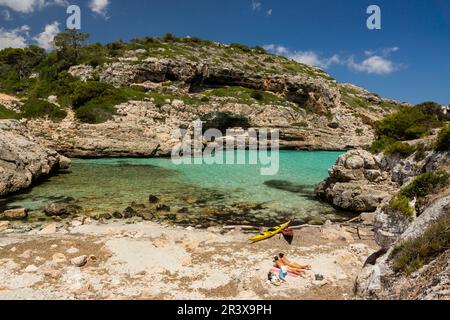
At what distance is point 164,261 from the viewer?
1258 centimetres

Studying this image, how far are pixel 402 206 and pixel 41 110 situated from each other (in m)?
47.5

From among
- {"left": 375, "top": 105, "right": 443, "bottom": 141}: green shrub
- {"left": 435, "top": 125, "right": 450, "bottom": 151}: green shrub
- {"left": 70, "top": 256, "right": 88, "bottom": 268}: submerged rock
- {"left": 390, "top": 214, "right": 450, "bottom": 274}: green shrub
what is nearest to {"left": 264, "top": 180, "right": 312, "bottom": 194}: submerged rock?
{"left": 375, "top": 105, "right": 443, "bottom": 141}: green shrub

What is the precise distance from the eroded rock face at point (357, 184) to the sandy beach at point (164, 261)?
460 centimetres

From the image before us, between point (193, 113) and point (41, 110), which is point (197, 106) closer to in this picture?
point (193, 113)

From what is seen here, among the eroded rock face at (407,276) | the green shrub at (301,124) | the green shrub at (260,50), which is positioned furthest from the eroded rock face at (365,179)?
the green shrub at (260,50)

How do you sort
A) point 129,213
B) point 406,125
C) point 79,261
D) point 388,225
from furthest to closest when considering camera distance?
1. point 406,125
2. point 129,213
3. point 79,261
4. point 388,225

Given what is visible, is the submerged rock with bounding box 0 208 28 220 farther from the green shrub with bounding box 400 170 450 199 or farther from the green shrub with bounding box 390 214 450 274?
the green shrub with bounding box 400 170 450 199

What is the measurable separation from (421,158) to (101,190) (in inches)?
870

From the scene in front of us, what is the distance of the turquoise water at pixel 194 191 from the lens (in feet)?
65.7

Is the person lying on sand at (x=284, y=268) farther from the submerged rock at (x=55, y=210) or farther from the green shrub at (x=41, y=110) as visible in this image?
the green shrub at (x=41, y=110)

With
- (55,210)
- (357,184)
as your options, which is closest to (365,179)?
(357,184)

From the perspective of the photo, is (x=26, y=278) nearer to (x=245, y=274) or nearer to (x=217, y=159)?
(x=245, y=274)
